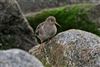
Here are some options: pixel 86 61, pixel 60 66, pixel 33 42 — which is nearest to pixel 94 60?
pixel 86 61

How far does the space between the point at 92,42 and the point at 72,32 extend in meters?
0.65

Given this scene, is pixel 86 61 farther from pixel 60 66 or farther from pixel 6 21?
pixel 6 21

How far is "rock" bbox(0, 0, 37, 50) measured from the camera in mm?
15562

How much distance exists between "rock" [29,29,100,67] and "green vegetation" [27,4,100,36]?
504 cm

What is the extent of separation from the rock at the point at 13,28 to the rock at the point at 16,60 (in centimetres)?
815

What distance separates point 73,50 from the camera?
10852 mm

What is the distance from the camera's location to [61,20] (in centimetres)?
1711

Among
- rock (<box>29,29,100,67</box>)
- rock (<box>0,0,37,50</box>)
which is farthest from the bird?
rock (<box>0,0,37,50</box>)

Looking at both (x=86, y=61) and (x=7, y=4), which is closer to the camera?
(x=86, y=61)

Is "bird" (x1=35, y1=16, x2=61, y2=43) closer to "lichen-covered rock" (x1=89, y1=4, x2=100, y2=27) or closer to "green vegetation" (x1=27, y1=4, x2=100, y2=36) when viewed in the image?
"green vegetation" (x1=27, y1=4, x2=100, y2=36)

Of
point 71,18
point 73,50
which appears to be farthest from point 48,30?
point 71,18

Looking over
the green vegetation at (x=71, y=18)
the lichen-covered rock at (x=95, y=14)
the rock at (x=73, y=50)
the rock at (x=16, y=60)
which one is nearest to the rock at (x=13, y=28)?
the green vegetation at (x=71, y=18)

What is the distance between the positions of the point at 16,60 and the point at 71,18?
31.9ft

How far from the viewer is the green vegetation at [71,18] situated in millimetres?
16719
